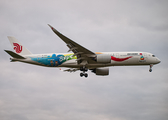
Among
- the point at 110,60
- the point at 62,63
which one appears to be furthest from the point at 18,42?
Result: the point at 110,60

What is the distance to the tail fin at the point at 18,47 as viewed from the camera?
48.0 metres

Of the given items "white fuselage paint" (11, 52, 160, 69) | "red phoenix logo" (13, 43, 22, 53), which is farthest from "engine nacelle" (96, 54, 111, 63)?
"red phoenix logo" (13, 43, 22, 53)

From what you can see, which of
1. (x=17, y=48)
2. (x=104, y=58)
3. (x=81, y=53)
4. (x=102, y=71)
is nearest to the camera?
(x=104, y=58)

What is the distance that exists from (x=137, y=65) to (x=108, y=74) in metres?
7.20

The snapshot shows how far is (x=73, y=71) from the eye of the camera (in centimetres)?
5184

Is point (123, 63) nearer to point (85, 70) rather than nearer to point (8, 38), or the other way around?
point (85, 70)

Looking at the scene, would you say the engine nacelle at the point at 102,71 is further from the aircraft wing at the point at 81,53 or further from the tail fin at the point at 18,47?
the tail fin at the point at 18,47

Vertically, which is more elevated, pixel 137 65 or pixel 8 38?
pixel 8 38

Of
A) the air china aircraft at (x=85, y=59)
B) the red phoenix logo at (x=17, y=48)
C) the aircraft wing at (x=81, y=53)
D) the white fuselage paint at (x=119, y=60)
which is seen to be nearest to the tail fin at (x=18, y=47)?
the red phoenix logo at (x=17, y=48)

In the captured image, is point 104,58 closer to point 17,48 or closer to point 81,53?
point 81,53

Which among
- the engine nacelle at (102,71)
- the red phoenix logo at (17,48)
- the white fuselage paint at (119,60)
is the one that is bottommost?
the engine nacelle at (102,71)

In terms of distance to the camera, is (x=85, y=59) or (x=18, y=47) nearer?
(x=85, y=59)

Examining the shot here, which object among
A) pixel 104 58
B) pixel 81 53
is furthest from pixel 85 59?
pixel 104 58

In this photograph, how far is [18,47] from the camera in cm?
4869
